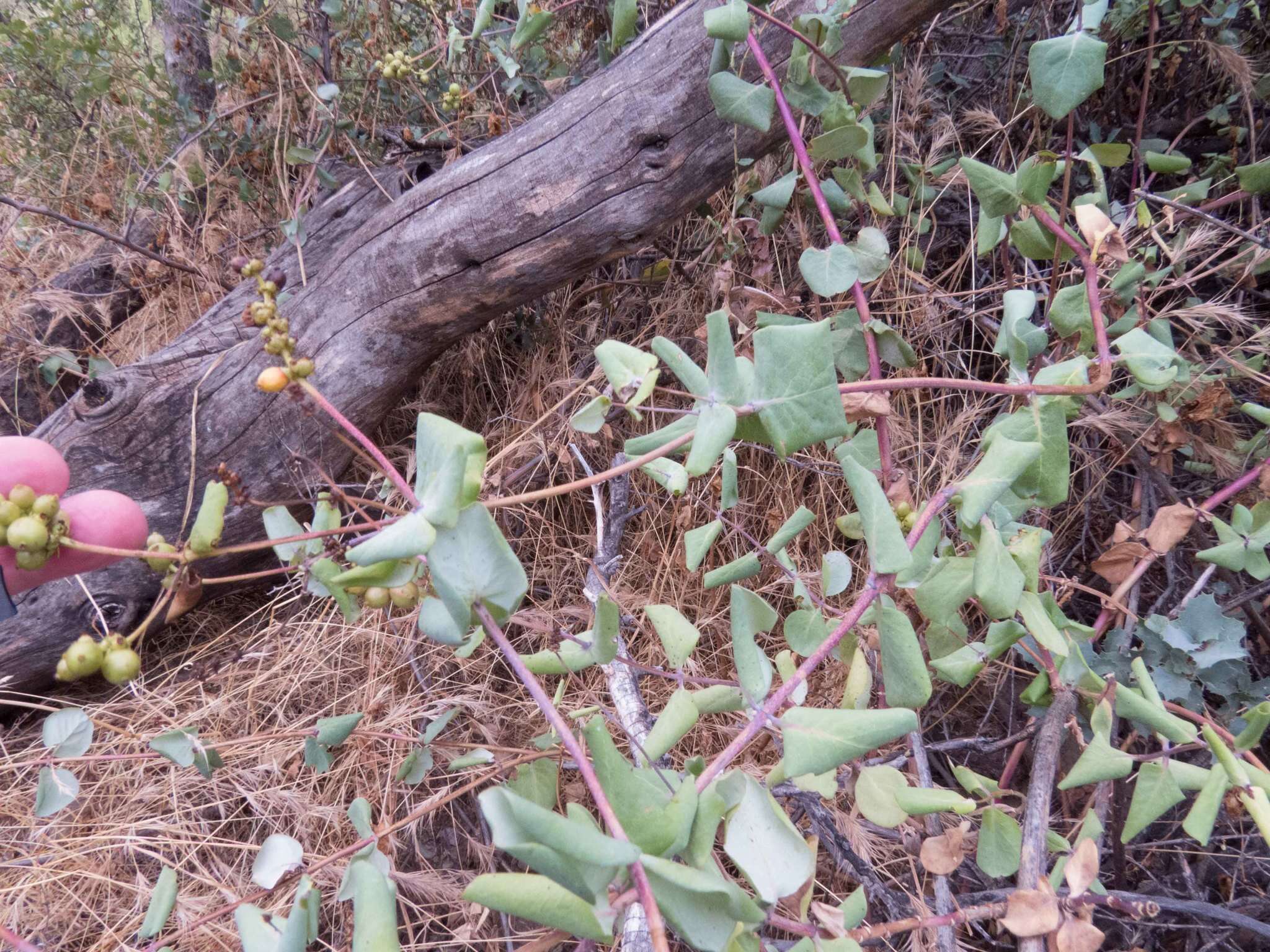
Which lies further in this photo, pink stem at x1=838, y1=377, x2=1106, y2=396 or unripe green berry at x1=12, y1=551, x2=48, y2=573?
pink stem at x1=838, y1=377, x2=1106, y2=396

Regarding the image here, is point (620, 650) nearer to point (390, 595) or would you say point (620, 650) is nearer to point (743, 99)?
point (390, 595)

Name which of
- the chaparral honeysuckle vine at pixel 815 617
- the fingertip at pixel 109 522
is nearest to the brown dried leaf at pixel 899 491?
the chaparral honeysuckle vine at pixel 815 617

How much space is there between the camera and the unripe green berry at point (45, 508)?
0.57 m

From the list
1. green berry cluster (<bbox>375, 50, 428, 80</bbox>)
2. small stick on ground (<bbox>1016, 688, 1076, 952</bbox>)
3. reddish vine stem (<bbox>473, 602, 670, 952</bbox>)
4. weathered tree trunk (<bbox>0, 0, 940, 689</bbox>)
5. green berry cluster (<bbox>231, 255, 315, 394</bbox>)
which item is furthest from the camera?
green berry cluster (<bbox>375, 50, 428, 80</bbox>)

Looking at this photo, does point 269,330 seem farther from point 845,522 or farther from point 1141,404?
point 1141,404

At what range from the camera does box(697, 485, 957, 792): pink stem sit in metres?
0.51

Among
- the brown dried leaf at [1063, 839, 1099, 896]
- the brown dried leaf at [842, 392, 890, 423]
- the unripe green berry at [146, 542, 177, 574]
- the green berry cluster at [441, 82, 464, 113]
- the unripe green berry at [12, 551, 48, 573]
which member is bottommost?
the brown dried leaf at [1063, 839, 1099, 896]

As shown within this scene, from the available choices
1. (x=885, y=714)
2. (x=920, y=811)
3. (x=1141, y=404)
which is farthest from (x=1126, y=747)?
(x=885, y=714)

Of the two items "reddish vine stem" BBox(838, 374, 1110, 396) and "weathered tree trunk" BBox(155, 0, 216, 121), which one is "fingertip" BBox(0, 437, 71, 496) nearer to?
"reddish vine stem" BBox(838, 374, 1110, 396)

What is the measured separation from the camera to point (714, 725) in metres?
1.31

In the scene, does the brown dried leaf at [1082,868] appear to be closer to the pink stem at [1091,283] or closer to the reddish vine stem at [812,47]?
the pink stem at [1091,283]

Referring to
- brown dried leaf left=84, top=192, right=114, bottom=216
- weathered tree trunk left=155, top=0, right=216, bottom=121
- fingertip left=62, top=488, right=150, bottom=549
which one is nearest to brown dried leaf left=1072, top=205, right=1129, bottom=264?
fingertip left=62, top=488, right=150, bottom=549

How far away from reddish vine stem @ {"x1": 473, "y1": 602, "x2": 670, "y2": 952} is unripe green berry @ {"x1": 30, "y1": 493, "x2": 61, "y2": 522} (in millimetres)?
355

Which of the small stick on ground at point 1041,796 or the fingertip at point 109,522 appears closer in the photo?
the small stick on ground at point 1041,796
